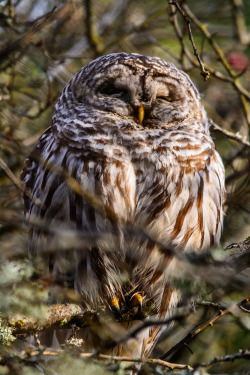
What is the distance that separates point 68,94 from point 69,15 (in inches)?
46.0

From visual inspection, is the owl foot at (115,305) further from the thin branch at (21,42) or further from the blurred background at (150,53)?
the thin branch at (21,42)

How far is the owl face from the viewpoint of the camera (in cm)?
401

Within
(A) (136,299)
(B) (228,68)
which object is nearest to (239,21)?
(B) (228,68)

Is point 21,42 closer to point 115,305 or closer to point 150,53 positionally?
point 115,305

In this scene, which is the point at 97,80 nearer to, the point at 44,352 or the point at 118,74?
the point at 118,74

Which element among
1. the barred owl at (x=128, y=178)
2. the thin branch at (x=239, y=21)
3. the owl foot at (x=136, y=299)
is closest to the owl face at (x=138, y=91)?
the barred owl at (x=128, y=178)

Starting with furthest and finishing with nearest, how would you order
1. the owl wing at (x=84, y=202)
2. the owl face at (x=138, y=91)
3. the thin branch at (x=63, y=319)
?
the owl face at (x=138, y=91), the owl wing at (x=84, y=202), the thin branch at (x=63, y=319)

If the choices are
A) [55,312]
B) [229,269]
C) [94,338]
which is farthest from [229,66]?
[229,269]

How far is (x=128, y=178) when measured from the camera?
3.57 meters

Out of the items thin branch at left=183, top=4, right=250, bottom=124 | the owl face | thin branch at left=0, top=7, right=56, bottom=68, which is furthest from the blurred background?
thin branch at left=0, top=7, right=56, bottom=68

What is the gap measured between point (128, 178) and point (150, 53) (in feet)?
8.91

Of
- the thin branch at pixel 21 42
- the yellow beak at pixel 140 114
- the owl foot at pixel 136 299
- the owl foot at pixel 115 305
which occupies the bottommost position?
the owl foot at pixel 136 299

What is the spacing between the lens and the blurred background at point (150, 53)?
4.42 meters

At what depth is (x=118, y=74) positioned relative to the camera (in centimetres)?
412
